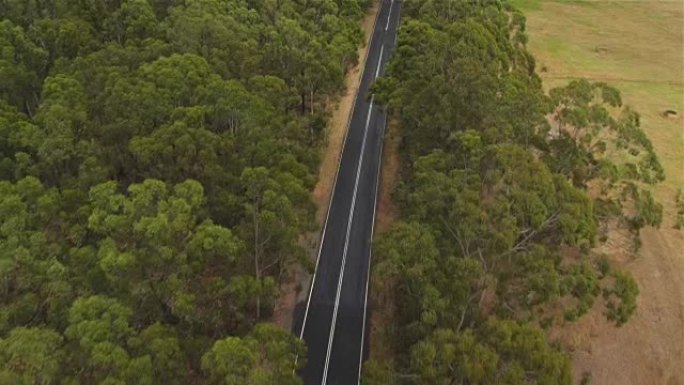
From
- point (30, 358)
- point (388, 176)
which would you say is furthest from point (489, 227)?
point (30, 358)

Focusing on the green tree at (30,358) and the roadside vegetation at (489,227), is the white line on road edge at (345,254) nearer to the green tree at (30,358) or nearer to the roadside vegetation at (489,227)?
the roadside vegetation at (489,227)

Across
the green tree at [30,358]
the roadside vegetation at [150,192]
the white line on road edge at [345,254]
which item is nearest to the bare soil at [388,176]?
the white line on road edge at [345,254]

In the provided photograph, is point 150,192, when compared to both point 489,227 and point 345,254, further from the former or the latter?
point 489,227

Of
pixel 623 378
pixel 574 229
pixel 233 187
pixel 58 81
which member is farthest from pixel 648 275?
pixel 58 81

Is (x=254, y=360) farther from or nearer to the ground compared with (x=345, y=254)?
farther from the ground

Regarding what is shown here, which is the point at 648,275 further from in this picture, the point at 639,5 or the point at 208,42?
the point at 639,5

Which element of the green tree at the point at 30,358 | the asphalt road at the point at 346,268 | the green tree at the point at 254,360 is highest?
the green tree at the point at 30,358
